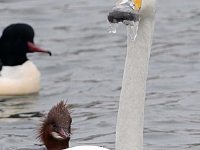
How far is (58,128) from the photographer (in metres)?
8.16

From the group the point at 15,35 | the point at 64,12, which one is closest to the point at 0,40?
the point at 15,35

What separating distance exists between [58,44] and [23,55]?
8.75ft

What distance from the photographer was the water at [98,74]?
10.3 m

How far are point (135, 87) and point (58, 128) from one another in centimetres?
245

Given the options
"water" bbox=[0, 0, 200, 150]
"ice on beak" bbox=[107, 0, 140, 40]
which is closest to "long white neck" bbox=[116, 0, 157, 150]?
"ice on beak" bbox=[107, 0, 140, 40]

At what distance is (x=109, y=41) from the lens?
629 inches

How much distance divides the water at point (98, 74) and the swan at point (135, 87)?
139 inches

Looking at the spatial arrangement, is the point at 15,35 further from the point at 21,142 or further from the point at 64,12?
the point at 64,12

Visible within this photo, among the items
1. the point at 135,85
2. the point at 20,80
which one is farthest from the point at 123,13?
the point at 20,80

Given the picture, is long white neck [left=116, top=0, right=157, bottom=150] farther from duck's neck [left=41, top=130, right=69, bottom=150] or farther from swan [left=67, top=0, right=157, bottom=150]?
duck's neck [left=41, top=130, right=69, bottom=150]

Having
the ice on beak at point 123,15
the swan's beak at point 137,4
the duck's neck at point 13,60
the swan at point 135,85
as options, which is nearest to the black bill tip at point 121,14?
the ice on beak at point 123,15

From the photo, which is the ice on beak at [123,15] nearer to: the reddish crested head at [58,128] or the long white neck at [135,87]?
the long white neck at [135,87]

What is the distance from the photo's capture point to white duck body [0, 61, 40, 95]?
12898 mm

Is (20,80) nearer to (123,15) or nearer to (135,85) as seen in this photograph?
(135,85)
